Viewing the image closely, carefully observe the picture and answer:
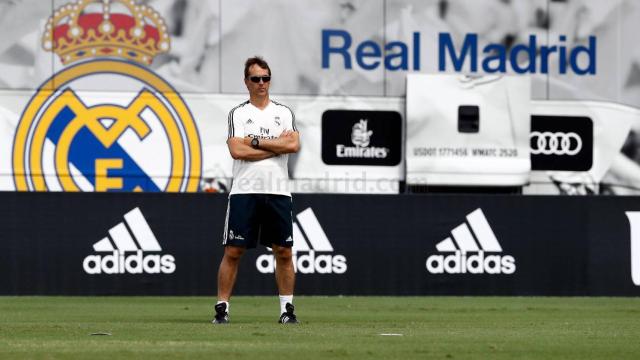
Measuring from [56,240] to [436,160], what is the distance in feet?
18.9

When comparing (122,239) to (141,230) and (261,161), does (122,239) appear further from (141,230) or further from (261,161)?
(261,161)

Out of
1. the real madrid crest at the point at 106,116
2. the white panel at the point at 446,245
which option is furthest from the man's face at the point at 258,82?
the real madrid crest at the point at 106,116

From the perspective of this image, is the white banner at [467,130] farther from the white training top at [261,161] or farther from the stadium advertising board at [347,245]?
the white training top at [261,161]

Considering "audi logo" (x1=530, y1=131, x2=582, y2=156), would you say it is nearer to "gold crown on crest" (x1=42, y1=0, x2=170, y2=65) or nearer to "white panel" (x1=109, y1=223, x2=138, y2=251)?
"gold crown on crest" (x1=42, y1=0, x2=170, y2=65)

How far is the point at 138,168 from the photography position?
17.8 m

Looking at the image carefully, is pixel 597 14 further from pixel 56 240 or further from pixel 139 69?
pixel 56 240

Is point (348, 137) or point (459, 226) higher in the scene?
point (348, 137)

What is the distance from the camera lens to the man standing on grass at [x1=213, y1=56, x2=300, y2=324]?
369 inches

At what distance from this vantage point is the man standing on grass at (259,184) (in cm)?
938
